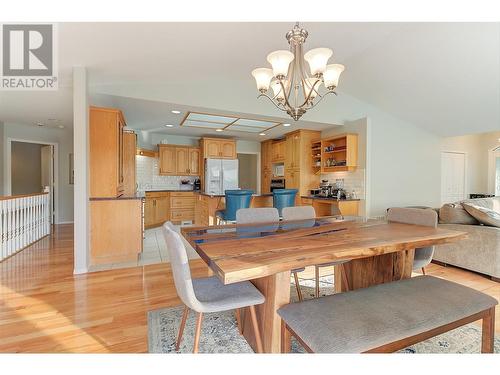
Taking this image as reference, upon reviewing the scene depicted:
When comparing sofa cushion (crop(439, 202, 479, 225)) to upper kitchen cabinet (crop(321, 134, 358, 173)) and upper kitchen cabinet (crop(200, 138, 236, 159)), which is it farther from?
upper kitchen cabinet (crop(200, 138, 236, 159))

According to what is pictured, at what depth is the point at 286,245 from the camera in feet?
4.82

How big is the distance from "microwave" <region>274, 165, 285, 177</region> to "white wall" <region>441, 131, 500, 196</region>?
450 centimetres

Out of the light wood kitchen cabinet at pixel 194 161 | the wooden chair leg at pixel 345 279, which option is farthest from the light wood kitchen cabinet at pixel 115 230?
the light wood kitchen cabinet at pixel 194 161

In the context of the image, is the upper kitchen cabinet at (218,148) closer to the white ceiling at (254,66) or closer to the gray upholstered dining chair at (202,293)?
the white ceiling at (254,66)

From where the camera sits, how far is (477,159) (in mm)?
6660

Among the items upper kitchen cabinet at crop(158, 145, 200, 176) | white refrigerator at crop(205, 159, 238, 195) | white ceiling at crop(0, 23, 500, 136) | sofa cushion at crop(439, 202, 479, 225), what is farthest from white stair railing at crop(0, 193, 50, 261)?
sofa cushion at crop(439, 202, 479, 225)

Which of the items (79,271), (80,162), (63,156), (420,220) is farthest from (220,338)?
(63,156)

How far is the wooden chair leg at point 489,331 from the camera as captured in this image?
1.38 metres

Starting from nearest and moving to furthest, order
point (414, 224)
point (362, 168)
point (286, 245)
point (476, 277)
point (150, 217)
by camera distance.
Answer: point (286, 245) < point (414, 224) < point (476, 277) < point (362, 168) < point (150, 217)

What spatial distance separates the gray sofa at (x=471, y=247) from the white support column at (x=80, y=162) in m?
4.17

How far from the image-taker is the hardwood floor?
1682 mm
